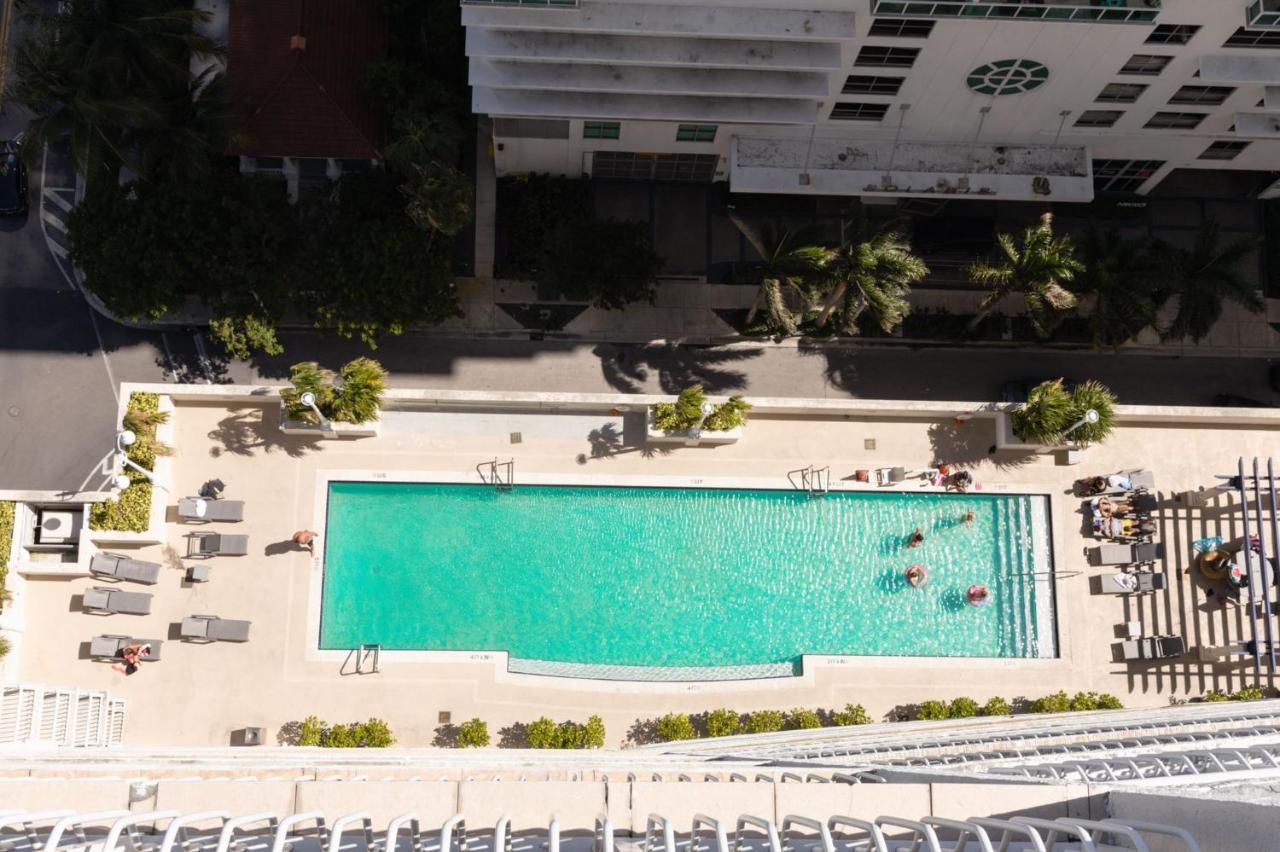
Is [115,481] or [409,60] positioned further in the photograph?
[409,60]

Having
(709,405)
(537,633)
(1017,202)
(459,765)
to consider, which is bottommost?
(459,765)

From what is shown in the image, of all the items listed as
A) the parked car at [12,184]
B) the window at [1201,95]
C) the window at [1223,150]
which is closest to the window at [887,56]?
the window at [1201,95]

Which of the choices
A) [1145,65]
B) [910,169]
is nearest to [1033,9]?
[1145,65]

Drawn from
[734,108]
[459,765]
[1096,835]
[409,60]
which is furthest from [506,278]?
[1096,835]

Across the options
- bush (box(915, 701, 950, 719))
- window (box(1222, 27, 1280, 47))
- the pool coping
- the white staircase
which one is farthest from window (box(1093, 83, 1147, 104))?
the white staircase

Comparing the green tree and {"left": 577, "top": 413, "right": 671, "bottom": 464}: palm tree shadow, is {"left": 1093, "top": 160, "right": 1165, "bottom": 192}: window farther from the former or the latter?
{"left": 577, "top": 413, "right": 671, "bottom": 464}: palm tree shadow

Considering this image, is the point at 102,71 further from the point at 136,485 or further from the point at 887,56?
the point at 887,56

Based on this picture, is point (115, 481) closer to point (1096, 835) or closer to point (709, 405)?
point (709, 405)
